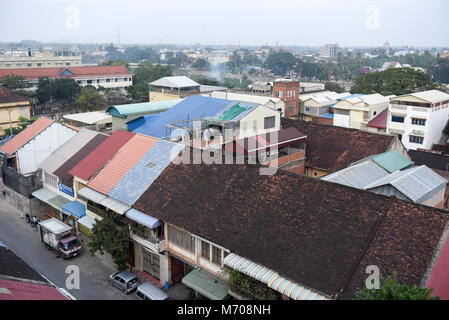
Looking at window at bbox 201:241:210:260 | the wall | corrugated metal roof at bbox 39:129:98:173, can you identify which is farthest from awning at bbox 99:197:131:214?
the wall

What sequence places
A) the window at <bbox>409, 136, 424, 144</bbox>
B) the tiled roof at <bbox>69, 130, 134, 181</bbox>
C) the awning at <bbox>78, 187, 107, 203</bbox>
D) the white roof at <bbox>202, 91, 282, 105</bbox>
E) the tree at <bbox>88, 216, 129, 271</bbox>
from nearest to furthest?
the tree at <bbox>88, 216, 129, 271</bbox> → the awning at <bbox>78, 187, 107, 203</bbox> → the tiled roof at <bbox>69, 130, 134, 181</bbox> → the window at <bbox>409, 136, 424, 144</bbox> → the white roof at <bbox>202, 91, 282, 105</bbox>

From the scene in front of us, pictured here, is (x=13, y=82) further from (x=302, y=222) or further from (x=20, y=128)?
(x=302, y=222)

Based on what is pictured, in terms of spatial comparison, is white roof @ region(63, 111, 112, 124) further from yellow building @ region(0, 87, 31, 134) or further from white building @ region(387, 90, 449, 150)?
white building @ region(387, 90, 449, 150)

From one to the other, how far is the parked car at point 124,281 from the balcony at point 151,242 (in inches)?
57.6

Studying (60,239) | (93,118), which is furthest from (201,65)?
(60,239)

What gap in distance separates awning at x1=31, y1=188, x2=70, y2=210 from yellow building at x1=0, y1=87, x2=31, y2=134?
19916 millimetres

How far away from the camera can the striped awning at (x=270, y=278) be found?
10.2m

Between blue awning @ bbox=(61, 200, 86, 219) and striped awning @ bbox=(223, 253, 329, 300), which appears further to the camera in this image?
blue awning @ bbox=(61, 200, 86, 219)

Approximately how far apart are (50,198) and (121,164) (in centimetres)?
580

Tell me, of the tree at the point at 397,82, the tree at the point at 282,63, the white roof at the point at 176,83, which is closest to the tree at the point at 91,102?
the white roof at the point at 176,83

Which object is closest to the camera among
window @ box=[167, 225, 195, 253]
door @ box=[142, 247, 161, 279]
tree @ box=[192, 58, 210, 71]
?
window @ box=[167, 225, 195, 253]

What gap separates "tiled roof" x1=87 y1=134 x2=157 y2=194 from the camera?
18.0 meters
